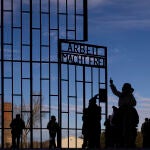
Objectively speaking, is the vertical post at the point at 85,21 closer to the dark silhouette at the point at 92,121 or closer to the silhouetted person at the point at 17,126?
the silhouetted person at the point at 17,126

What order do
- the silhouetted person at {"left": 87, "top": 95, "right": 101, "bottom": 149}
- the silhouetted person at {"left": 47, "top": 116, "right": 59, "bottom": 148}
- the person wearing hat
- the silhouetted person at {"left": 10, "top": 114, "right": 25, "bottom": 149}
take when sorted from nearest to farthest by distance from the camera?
the person wearing hat, the silhouetted person at {"left": 87, "top": 95, "right": 101, "bottom": 149}, the silhouetted person at {"left": 10, "top": 114, "right": 25, "bottom": 149}, the silhouetted person at {"left": 47, "top": 116, "right": 59, "bottom": 148}

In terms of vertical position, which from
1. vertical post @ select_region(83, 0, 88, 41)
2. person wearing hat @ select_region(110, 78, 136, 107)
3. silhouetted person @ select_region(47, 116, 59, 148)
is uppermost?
vertical post @ select_region(83, 0, 88, 41)

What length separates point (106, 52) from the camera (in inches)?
828

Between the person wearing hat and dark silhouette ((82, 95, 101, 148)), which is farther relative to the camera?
dark silhouette ((82, 95, 101, 148))

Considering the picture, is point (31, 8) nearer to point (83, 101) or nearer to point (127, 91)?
point (83, 101)

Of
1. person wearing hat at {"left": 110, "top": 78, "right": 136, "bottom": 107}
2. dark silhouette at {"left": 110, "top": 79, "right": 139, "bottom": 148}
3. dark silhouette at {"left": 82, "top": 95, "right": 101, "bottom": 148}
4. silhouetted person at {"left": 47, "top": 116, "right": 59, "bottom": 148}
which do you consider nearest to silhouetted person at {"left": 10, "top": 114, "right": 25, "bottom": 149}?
silhouetted person at {"left": 47, "top": 116, "right": 59, "bottom": 148}

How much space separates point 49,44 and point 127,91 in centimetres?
779

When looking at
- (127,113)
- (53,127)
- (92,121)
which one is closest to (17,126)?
(53,127)

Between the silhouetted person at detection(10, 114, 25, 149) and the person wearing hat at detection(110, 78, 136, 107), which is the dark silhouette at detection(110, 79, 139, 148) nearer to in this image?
the person wearing hat at detection(110, 78, 136, 107)

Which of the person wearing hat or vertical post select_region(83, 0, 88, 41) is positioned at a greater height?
vertical post select_region(83, 0, 88, 41)

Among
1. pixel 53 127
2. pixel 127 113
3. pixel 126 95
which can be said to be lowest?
pixel 53 127

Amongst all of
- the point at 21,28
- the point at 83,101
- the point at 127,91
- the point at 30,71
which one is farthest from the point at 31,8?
the point at 127,91

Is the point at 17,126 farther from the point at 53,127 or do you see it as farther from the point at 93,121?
the point at 93,121

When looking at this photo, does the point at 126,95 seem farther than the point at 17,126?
No
